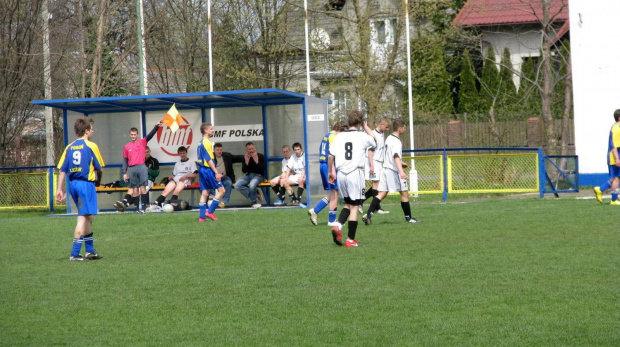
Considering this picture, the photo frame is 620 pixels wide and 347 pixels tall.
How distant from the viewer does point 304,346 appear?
234 inches

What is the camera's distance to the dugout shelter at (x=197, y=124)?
20984 millimetres

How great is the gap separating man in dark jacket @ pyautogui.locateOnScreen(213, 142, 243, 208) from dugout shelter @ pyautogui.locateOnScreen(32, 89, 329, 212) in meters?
0.51

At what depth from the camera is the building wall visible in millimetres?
22578

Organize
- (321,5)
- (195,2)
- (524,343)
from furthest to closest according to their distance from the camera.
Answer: (195,2) → (321,5) → (524,343)

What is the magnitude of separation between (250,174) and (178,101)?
2.60m

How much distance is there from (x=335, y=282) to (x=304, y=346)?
2.61 meters

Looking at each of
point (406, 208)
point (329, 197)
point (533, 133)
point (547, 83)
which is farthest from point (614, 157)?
point (533, 133)

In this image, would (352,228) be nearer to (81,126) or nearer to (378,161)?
(81,126)

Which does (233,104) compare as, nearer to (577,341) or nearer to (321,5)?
(321,5)

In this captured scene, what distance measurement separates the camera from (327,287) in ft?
27.1

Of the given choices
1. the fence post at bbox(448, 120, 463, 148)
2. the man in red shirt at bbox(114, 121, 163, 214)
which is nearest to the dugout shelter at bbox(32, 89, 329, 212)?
the man in red shirt at bbox(114, 121, 163, 214)

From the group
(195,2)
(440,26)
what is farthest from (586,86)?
(440,26)

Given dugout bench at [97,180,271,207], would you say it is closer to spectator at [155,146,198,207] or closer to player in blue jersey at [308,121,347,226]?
spectator at [155,146,198,207]

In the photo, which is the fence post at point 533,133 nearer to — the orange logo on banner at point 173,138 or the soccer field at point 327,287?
the orange logo on banner at point 173,138
